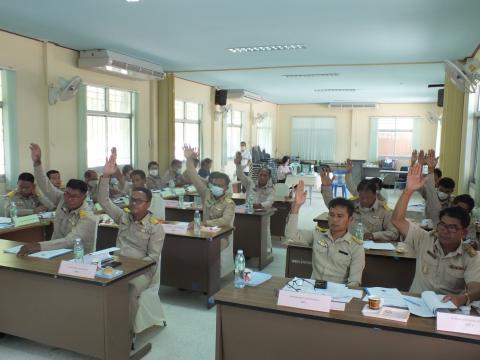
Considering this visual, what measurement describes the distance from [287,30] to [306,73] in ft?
12.8

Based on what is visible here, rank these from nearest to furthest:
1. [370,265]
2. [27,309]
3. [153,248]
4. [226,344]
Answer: [226,344] < [27,309] < [153,248] < [370,265]

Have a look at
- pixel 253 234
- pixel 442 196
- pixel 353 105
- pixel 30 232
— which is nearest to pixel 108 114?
pixel 30 232

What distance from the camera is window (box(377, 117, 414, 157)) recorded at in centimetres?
1630

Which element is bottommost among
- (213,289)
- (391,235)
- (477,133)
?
(213,289)

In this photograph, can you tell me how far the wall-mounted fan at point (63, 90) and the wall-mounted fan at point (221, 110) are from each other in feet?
19.3

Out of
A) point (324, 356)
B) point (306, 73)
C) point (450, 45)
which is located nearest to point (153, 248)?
point (324, 356)

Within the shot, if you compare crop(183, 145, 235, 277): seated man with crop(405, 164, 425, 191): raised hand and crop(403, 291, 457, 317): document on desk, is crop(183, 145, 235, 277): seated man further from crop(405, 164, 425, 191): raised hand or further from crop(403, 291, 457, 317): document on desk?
crop(403, 291, 457, 317): document on desk

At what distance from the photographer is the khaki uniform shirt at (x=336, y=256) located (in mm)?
2961

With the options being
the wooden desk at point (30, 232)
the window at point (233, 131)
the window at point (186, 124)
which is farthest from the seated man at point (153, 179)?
the window at point (233, 131)

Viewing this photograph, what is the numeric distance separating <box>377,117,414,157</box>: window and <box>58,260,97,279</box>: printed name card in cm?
1536

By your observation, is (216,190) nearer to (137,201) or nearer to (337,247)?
(137,201)

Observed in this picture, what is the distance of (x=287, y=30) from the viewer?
5.57 m

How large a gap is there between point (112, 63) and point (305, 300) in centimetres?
586

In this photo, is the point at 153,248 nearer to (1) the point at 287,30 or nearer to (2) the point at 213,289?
(2) the point at 213,289
